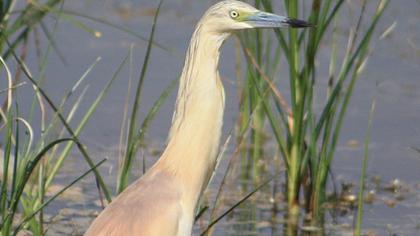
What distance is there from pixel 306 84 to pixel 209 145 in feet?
3.15

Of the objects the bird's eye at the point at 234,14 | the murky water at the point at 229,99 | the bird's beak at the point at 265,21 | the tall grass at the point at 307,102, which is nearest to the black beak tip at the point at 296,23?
the bird's beak at the point at 265,21

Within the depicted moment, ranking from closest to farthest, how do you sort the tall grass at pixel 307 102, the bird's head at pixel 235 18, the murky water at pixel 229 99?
the bird's head at pixel 235 18, the tall grass at pixel 307 102, the murky water at pixel 229 99

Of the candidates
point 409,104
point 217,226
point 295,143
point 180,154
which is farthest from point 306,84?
point 409,104

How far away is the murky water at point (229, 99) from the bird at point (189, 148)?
0.96 metres

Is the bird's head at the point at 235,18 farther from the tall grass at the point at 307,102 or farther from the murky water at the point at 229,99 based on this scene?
the murky water at the point at 229,99

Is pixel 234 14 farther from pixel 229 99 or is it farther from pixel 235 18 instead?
pixel 229 99

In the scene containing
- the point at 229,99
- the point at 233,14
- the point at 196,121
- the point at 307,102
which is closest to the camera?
the point at 233,14

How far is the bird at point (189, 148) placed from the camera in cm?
361

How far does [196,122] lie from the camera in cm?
380

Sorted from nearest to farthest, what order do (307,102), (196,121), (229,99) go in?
1. (196,121)
2. (307,102)
3. (229,99)

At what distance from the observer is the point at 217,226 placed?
4.86 m

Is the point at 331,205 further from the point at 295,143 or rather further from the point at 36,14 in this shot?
the point at 36,14

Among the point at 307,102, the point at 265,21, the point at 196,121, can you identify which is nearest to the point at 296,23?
the point at 265,21

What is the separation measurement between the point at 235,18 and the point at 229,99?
305cm
